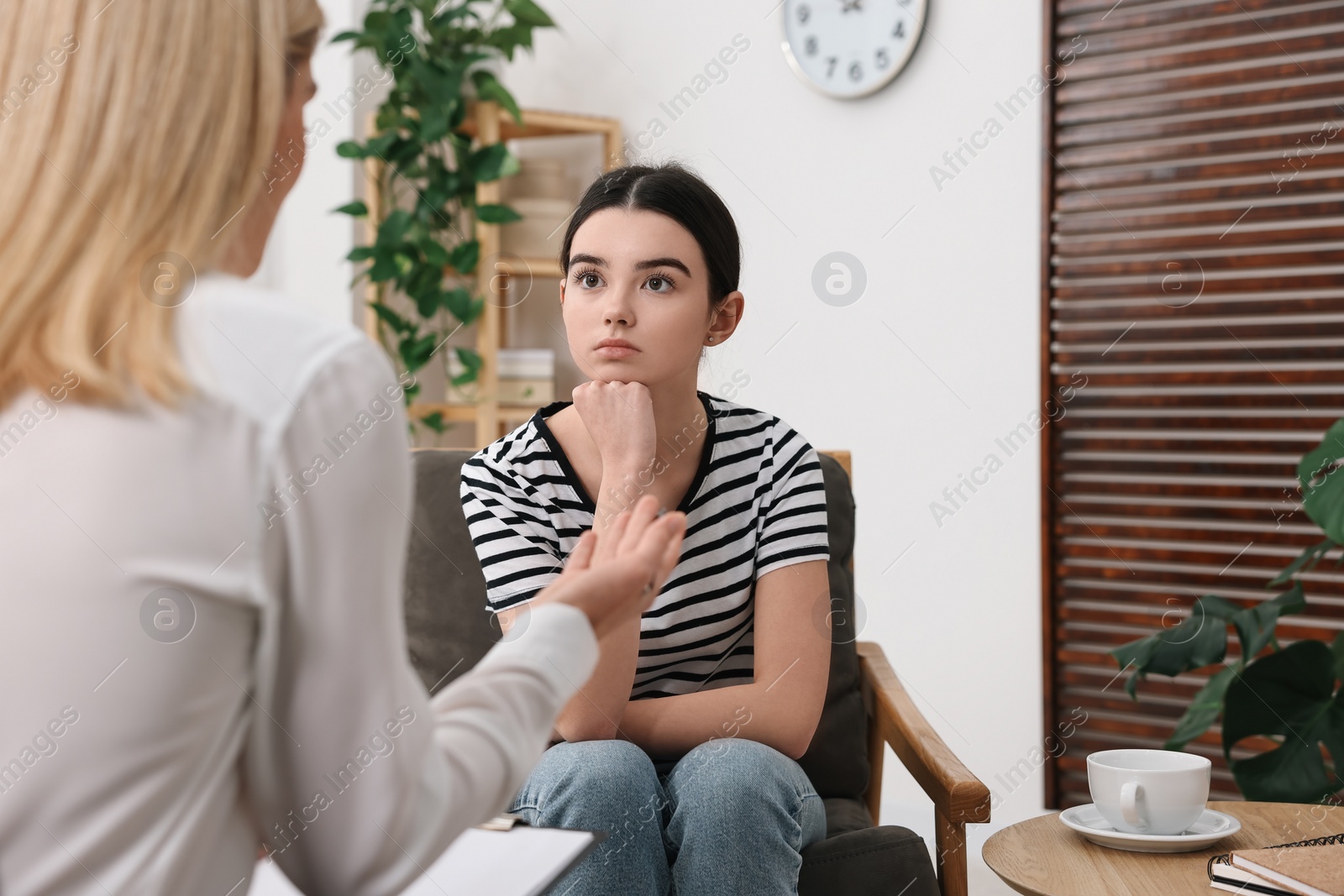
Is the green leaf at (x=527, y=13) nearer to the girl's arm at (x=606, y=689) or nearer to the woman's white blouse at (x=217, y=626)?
the girl's arm at (x=606, y=689)

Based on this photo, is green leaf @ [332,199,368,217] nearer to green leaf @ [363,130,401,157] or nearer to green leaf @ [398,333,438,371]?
green leaf @ [363,130,401,157]

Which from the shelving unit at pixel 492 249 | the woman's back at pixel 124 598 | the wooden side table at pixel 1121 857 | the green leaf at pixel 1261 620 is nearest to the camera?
the woman's back at pixel 124 598

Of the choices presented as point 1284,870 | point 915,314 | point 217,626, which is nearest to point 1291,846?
point 1284,870

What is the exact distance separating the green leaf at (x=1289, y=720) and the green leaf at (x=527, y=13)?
209 centimetres

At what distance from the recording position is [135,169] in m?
0.58

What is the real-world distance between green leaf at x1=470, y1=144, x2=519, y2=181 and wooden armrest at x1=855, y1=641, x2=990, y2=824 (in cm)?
151

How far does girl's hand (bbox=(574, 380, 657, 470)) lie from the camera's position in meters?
1.26

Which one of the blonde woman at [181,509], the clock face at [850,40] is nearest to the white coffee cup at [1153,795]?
the blonde woman at [181,509]

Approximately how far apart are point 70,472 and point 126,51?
22 cm

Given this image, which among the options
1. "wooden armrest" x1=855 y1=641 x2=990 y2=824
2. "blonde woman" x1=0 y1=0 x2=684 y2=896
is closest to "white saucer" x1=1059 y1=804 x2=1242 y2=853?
"wooden armrest" x1=855 y1=641 x2=990 y2=824

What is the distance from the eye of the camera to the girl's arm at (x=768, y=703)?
1.25 meters

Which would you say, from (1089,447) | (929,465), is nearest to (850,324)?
(929,465)

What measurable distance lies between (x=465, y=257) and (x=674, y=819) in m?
1.87

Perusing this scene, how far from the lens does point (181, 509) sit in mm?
550
